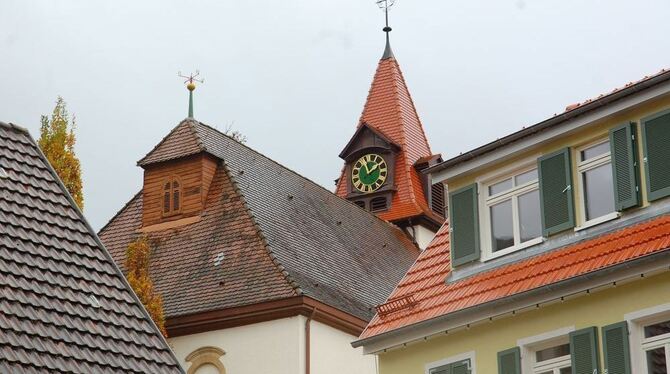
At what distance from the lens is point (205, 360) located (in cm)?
3119

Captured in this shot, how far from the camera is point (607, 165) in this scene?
17.5 meters

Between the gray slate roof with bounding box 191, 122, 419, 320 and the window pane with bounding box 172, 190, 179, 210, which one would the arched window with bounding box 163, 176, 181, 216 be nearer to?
the window pane with bounding box 172, 190, 179, 210

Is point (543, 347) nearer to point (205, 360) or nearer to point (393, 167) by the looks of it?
point (205, 360)

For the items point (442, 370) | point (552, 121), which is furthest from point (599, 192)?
point (442, 370)

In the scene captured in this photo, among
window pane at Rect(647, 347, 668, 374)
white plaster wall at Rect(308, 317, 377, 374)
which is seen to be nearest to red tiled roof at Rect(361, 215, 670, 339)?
window pane at Rect(647, 347, 668, 374)

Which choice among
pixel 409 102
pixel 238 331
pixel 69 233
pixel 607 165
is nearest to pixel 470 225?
pixel 607 165

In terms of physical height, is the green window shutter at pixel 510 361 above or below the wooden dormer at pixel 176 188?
below

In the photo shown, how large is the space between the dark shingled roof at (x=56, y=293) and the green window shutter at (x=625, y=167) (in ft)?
23.0

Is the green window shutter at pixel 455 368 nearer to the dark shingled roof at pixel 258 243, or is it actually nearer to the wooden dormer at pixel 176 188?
the dark shingled roof at pixel 258 243

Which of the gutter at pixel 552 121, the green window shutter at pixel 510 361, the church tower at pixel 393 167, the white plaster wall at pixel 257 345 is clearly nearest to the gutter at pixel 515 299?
the green window shutter at pixel 510 361

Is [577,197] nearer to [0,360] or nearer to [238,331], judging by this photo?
[0,360]

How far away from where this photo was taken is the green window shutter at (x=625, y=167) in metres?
17.0

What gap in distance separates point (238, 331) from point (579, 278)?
15.2 m

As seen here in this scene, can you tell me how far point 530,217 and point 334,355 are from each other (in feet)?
44.9
